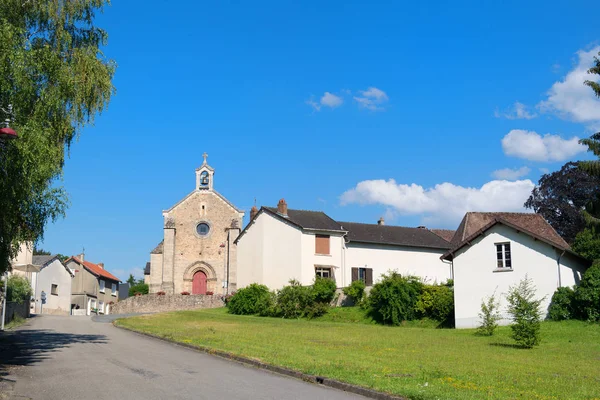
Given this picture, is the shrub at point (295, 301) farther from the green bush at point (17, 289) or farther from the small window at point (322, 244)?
the green bush at point (17, 289)

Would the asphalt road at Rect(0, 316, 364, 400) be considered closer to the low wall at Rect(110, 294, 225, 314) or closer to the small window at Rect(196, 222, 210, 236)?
the low wall at Rect(110, 294, 225, 314)

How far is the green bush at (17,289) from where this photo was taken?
3744cm

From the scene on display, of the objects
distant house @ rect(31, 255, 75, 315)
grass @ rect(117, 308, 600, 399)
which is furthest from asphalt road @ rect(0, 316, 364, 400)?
distant house @ rect(31, 255, 75, 315)

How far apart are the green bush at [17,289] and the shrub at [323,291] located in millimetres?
18596

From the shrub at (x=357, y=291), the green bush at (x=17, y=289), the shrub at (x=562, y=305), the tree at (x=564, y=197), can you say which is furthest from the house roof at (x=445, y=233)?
the green bush at (x=17, y=289)

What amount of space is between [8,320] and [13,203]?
2149 centimetres

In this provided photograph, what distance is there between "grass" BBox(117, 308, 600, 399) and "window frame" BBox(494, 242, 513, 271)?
403cm

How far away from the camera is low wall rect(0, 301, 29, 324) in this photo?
111 ft

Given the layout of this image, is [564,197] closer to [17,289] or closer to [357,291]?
[357,291]

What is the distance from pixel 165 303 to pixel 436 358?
34.8 metres

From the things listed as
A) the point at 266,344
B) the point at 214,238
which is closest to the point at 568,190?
the point at 214,238

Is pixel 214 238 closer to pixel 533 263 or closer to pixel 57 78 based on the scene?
pixel 533 263

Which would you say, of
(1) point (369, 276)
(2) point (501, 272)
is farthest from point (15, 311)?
(2) point (501, 272)

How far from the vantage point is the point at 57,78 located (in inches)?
661
